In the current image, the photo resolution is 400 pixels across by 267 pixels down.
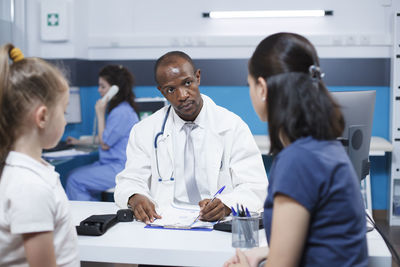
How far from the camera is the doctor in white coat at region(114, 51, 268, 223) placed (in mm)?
2047

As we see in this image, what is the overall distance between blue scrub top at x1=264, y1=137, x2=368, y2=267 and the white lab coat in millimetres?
877

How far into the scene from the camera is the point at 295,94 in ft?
3.59

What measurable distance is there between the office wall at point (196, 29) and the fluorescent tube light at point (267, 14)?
4 cm

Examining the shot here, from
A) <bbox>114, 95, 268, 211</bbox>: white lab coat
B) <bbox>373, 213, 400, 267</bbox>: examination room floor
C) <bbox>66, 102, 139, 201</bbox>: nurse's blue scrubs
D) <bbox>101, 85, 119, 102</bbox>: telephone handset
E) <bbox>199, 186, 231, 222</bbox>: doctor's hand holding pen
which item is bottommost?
<bbox>373, 213, 400, 267</bbox>: examination room floor

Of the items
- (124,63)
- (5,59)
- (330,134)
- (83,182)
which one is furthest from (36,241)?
(124,63)

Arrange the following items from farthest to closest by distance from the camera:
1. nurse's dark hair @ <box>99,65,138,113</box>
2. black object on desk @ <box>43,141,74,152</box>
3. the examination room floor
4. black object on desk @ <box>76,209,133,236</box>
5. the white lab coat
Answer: nurse's dark hair @ <box>99,65,138,113</box> → black object on desk @ <box>43,141,74,152</box> → the examination room floor → the white lab coat → black object on desk @ <box>76,209,133,236</box>

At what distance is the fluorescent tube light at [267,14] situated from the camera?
4.38 metres

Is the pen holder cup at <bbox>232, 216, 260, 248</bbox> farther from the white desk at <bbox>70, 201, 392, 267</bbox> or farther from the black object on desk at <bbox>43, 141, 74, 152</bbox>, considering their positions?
the black object on desk at <bbox>43, 141, 74, 152</bbox>

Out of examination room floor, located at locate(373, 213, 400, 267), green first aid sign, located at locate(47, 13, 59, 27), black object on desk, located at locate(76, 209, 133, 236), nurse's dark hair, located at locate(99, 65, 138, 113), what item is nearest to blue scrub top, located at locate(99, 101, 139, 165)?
nurse's dark hair, located at locate(99, 65, 138, 113)

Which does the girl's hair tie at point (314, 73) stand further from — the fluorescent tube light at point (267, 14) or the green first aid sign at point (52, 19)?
the green first aid sign at point (52, 19)

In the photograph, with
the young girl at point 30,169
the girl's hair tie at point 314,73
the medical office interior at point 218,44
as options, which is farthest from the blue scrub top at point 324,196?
the medical office interior at point 218,44

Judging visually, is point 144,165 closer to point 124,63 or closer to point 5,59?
point 5,59

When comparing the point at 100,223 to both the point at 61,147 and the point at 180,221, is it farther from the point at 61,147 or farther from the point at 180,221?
the point at 61,147

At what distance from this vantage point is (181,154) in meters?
2.13
